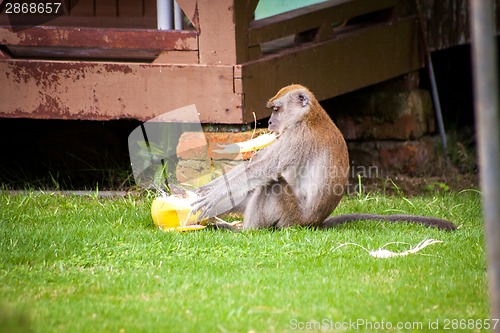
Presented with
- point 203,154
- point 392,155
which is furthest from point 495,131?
point 392,155

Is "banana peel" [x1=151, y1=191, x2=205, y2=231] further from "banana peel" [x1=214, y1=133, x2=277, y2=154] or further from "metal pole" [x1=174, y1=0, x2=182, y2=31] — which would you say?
"metal pole" [x1=174, y1=0, x2=182, y2=31]

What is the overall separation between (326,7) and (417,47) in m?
2.42

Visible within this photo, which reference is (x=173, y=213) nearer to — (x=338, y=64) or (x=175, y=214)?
(x=175, y=214)

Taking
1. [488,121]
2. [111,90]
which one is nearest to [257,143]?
[111,90]

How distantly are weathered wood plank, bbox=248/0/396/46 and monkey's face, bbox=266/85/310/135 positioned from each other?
105cm

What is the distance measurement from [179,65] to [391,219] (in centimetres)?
272

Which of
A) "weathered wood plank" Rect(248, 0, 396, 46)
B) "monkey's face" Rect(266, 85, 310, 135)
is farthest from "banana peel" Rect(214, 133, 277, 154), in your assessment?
"weathered wood plank" Rect(248, 0, 396, 46)

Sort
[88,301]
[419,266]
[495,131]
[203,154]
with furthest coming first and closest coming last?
[203,154]
[419,266]
[88,301]
[495,131]

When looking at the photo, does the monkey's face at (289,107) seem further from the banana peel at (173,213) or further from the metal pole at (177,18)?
the metal pole at (177,18)

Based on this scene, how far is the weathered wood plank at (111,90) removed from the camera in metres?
8.23

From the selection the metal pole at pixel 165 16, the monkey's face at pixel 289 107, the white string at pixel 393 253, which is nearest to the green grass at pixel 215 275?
the white string at pixel 393 253

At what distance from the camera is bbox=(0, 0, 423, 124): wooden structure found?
813 cm

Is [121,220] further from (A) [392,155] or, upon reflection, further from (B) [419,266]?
(A) [392,155]

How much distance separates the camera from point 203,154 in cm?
846
